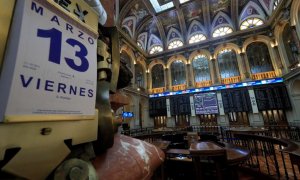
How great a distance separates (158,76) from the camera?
15.5 metres

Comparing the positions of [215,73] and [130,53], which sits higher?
[130,53]

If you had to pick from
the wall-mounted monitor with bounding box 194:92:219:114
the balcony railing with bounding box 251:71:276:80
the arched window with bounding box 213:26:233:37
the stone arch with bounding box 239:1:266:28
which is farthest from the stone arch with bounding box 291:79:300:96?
the arched window with bounding box 213:26:233:37

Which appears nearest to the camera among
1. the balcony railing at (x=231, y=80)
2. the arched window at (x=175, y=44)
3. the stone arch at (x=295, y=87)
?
the stone arch at (x=295, y=87)

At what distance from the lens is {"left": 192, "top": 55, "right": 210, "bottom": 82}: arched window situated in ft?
44.0

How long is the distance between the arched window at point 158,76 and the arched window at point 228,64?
19.5 feet

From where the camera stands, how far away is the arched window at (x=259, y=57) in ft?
37.5

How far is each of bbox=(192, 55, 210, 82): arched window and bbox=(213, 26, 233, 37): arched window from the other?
8.26 feet

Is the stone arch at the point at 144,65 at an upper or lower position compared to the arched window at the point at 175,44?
lower

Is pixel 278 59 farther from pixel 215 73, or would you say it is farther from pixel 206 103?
pixel 206 103

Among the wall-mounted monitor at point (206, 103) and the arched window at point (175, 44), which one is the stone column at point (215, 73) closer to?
the wall-mounted monitor at point (206, 103)

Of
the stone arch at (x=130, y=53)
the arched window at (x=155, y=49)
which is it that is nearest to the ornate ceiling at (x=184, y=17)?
the arched window at (x=155, y=49)

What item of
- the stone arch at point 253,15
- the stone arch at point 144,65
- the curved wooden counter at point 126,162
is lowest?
the curved wooden counter at point 126,162

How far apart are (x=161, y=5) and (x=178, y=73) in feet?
22.7

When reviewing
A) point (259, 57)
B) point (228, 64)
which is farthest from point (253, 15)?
point (228, 64)
